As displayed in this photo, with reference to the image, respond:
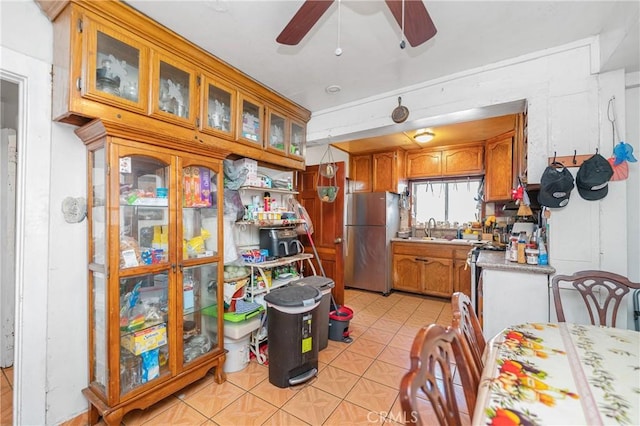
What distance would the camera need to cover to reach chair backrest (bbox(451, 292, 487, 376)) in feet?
3.50

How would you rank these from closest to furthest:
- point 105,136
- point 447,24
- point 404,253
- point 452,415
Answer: point 452,415 → point 105,136 → point 447,24 → point 404,253

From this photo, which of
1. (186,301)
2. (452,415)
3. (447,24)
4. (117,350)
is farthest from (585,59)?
(117,350)

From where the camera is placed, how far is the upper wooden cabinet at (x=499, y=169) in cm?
352

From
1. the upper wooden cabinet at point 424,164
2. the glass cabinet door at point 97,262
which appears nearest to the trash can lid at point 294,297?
the glass cabinet door at point 97,262

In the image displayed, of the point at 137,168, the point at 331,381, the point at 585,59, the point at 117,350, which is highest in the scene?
the point at 585,59

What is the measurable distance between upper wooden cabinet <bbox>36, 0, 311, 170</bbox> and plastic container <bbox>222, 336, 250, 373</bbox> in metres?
1.58

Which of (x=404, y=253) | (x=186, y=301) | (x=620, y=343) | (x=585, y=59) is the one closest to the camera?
(x=620, y=343)

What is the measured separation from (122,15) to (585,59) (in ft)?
9.68

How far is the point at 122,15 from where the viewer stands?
1564 mm

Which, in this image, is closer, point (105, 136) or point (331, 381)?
point (105, 136)

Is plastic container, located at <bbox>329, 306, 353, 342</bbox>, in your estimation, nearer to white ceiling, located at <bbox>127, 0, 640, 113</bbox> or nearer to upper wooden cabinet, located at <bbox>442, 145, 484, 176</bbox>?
white ceiling, located at <bbox>127, 0, 640, 113</bbox>

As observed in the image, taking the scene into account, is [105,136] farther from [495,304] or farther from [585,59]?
[585,59]

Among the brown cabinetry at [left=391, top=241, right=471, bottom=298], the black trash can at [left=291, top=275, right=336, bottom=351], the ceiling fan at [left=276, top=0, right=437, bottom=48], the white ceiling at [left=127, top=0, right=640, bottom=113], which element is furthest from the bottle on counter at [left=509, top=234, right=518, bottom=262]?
the ceiling fan at [left=276, top=0, right=437, bottom=48]

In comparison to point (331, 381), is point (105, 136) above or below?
above
